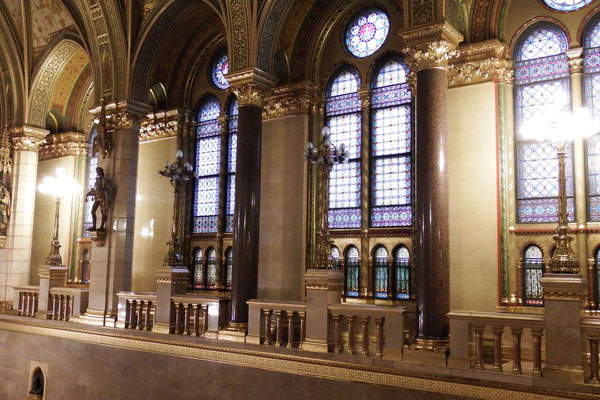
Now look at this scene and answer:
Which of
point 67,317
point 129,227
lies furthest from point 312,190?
point 67,317

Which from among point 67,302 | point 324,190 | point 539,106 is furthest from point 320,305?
point 67,302

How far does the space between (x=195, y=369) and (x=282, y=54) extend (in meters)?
7.63

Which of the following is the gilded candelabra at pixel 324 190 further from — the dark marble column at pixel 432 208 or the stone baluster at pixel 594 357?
the stone baluster at pixel 594 357

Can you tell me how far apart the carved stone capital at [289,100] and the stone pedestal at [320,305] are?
541 centimetres

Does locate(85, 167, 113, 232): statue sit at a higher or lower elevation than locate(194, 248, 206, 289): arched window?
higher

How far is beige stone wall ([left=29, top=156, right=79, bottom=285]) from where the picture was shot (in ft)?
62.3

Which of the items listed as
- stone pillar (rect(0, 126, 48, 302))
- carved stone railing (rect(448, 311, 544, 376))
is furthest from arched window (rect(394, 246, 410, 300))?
stone pillar (rect(0, 126, 48, 302))

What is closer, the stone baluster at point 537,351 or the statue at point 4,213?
the stone baluster at point 537,351

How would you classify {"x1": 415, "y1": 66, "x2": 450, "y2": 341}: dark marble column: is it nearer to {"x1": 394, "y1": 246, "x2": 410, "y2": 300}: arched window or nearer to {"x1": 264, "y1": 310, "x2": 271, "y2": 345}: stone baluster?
{"x1": 264, "y1": 310, "x2": 271, "y2": 345}: stone baluster

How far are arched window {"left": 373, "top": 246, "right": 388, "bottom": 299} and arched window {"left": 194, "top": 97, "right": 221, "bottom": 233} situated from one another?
16.5ft

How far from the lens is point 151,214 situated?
16797 mm

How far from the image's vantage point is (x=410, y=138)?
13.0 m

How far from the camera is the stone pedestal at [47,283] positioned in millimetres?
14641

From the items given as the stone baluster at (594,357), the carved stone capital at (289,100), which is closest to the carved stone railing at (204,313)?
the carved stone capital at (289,100)
